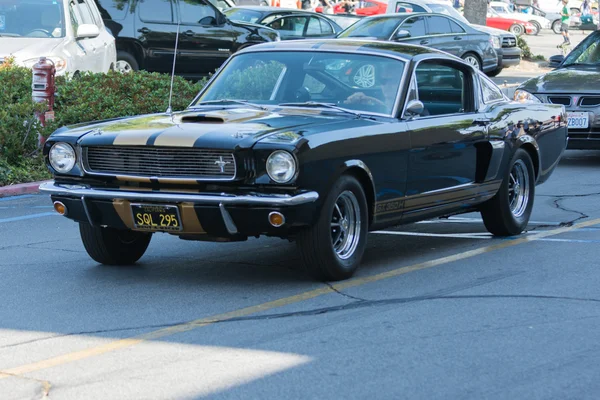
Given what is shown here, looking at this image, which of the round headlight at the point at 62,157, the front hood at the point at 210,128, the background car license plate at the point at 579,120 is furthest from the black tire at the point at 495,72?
the round headlight at the point at 62,157

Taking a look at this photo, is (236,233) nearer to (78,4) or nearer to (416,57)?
(416,57)

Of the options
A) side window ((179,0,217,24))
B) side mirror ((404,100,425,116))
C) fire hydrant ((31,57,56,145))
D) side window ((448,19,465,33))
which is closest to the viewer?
side mirror ((404,100,425,116))

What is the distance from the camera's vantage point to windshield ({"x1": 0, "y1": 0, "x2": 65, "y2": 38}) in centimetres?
1549

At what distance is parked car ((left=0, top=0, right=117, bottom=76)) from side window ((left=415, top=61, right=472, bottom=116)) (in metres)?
7.60

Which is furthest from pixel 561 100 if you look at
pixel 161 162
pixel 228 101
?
pixel 161 162

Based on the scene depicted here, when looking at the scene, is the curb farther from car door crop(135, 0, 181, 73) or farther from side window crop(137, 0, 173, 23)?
side window crop(137, 0, 173, 23)

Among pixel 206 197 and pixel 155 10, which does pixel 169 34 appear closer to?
pixel 155 10

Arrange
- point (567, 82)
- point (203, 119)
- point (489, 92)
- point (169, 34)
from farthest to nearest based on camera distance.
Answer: point (169, 34), point (567, 82), point (489, 92), point (203, 119)

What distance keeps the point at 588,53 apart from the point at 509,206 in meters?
7.56

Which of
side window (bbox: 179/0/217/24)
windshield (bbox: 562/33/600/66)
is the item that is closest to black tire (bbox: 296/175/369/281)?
windshield (bbox: 562/33/600/66)

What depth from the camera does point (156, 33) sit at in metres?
20.6

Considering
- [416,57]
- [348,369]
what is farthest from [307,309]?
[416,57]

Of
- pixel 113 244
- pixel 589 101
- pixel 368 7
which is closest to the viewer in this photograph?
pixel 113 244

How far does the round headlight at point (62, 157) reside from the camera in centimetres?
713
